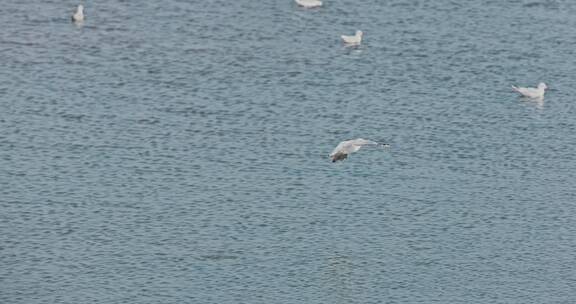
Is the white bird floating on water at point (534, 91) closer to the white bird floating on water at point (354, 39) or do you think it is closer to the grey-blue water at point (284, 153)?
the grey-blue water at point (284, 153)

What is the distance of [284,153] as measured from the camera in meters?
62.3

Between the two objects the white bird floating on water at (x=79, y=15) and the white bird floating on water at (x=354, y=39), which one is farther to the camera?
the white bird floating on water at (x=79, y=15)

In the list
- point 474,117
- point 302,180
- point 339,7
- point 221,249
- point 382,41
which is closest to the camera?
point 221,249

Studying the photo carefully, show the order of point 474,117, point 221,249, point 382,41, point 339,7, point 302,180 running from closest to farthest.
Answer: point 221,249 < point 302,180 < point 474,117 < point 382,41 < point 339,7

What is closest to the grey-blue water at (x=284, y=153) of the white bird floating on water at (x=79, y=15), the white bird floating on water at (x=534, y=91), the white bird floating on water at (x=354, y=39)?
the white bird floating on water at (x=534, y=91)

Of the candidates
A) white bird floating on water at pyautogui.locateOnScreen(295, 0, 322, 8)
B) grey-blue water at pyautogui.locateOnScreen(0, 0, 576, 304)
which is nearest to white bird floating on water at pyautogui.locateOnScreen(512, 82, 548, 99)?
grey-blue water at pyautogui.locateOnScreen(0, 0, 576, 304)

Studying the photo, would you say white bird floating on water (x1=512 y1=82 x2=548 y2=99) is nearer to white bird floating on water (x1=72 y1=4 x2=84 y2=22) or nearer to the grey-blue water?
the grey-blue water

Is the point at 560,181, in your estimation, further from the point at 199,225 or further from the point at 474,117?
the point at 199,225

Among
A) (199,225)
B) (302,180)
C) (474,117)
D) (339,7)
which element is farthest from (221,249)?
(339,7)

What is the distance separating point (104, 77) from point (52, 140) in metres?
8.36

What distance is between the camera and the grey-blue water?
Answer: 52531mm

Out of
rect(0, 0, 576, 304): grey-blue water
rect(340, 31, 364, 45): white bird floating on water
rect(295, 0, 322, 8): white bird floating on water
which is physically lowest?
rect(0, 0, 576, 304): grey-blue water

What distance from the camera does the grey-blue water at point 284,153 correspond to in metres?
52.5

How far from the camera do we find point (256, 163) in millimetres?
61156
